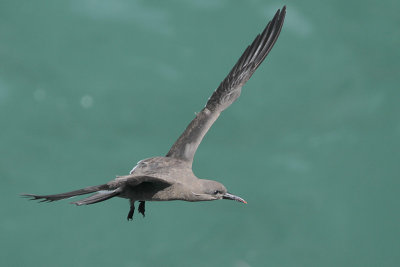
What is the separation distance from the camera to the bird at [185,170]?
17420mm

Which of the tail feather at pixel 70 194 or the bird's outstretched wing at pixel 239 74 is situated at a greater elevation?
the bird's outstretched wing at pixel 239 74

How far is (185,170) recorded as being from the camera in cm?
1944

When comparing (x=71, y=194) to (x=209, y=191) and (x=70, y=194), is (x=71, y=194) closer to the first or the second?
(x=70, y=194)

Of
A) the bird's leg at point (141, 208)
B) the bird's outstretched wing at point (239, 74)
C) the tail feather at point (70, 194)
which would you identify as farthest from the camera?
the bird's outstretched wing at point (239, 74)

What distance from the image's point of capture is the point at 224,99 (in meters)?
21.9

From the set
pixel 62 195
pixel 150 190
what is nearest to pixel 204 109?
pixel 150 190

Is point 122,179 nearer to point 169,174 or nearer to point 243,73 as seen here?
point 169,174

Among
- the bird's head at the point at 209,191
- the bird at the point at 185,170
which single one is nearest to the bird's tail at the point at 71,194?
the bird at the point at 185,170

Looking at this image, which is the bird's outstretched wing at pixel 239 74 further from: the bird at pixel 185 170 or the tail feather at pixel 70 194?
the tail feather at pixel 70 194

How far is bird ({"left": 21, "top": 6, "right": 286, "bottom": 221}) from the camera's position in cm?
1742

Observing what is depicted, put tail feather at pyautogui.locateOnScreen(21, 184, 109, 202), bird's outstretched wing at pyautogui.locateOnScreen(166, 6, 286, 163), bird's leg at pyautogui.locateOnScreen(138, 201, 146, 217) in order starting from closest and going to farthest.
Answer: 1. tail feather at pyautogui.locateOnScreen(21, 184, 109, 202)
2. bird's leg at pyautogui.locateOnScreen(138, 201, 146, 217)
3. bird's outstretched wing at pyautogui.locateOnScreen(166, 6, 286, 163)

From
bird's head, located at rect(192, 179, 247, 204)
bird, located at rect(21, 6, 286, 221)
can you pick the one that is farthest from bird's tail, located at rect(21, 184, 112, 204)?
bird's head, located at rect(192, 179, 247, 204)

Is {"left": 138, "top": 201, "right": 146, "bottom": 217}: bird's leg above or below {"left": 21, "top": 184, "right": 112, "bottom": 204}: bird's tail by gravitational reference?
above

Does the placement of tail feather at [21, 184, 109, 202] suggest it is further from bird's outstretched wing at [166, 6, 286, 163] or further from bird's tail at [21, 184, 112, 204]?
bird's outstretched wing at [166, 6, 286, 163]
